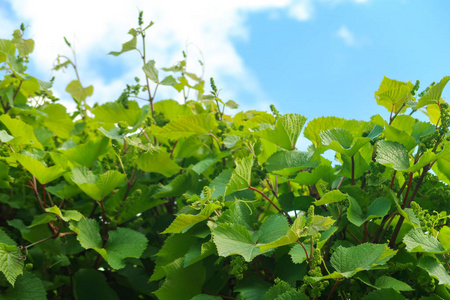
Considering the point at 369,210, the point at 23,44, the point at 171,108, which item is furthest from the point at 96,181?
the point at 23,44

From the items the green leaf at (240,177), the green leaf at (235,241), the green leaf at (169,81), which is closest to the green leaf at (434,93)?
the green leaf at (240,177)

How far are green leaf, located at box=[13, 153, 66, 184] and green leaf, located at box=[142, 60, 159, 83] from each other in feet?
2.22

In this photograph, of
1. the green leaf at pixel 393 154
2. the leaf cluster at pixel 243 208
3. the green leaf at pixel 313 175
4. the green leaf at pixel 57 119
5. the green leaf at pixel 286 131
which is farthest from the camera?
the green leaf at pixel 57 119

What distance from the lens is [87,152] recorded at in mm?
1733

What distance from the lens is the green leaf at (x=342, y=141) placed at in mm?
1221

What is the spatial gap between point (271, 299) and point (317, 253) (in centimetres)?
17

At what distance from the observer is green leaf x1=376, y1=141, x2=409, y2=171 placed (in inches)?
45.9

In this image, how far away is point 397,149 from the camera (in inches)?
47.6

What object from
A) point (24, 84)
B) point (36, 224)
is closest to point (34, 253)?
point (36, 224)

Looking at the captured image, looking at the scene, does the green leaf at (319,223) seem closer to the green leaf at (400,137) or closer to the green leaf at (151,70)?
the green leaf at (400,137)

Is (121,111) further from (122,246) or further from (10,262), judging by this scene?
(10,262)

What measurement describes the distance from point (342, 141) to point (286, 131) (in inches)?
7.9

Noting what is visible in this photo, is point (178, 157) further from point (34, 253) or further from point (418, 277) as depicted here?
point (418, 277)

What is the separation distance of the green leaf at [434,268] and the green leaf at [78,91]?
204 centimetres
